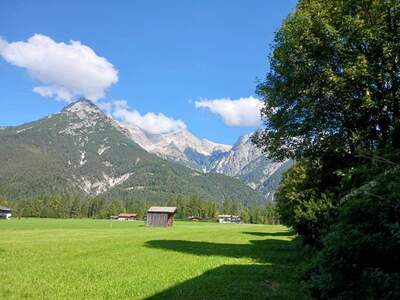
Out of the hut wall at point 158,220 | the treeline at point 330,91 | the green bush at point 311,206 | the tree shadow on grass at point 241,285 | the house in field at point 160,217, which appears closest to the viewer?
the tree shadow on grass at point 241,285

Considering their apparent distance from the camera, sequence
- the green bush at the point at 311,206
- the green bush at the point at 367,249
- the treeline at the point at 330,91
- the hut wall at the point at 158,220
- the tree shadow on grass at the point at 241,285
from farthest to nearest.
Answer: the hut wall at the point at 158,220, the green bush at the point at 311,206, the treeline at the point at 330,91, the tree shadow on grass at the point at 241,285, the green bush at the point at 367,249

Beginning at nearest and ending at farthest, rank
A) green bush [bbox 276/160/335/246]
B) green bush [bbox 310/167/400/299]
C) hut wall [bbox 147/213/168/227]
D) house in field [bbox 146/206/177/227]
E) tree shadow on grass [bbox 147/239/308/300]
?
green bush [bbox 310/167/400/299], tree shadow on grass [bbox 147/239/308/300], green bush [bbox 276/160/335/246], hut wall [bbox 147/213/168/227], house in field [bbox 146/206/177/227]

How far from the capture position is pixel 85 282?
650 inches

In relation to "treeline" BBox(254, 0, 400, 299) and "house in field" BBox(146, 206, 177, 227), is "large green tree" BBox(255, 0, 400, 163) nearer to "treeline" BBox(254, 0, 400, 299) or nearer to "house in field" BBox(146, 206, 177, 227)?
"treeline" BBox(254, 0, 400, 299)

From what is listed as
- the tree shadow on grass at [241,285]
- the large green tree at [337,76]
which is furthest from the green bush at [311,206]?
the tree shadow on grass at [241,285]

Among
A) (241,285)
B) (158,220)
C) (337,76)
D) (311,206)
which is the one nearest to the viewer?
(241,285)

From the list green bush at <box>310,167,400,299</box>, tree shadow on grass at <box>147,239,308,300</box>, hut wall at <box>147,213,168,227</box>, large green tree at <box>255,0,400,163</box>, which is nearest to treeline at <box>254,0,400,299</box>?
large green tree at <box>255,0,400,163</box>

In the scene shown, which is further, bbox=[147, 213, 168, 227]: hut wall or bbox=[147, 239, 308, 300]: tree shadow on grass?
bbox=[147, 213, 168, 227]: hut wall

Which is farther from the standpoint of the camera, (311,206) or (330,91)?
(311,206)

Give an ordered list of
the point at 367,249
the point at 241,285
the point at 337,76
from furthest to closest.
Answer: the point at 337,76 < the point at 241,285 < the point at 367,249

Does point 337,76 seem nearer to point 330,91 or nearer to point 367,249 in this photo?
point 330,91

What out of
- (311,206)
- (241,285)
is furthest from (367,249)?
(311,206)

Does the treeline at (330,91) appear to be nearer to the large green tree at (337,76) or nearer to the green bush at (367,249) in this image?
the large green tree at (337,76)

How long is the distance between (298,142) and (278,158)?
2.68 m
